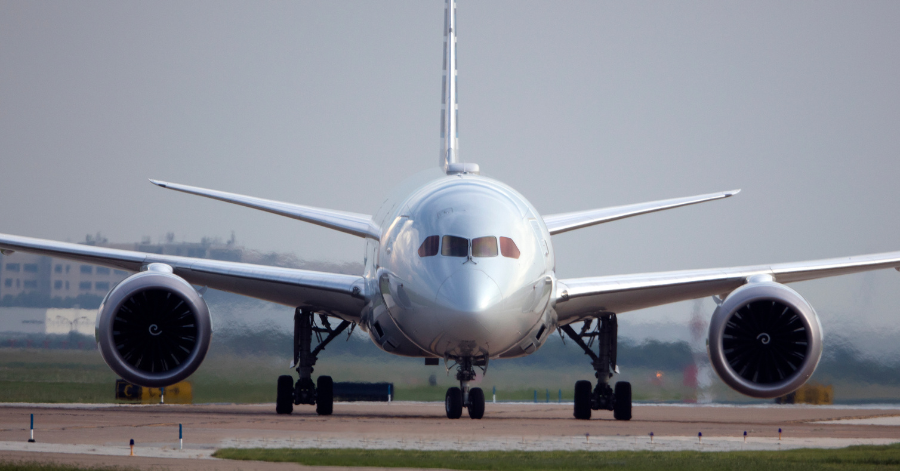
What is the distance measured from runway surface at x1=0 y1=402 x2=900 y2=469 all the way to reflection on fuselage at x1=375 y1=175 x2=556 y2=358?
51.9 inches

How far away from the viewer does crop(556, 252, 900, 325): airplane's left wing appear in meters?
17.2

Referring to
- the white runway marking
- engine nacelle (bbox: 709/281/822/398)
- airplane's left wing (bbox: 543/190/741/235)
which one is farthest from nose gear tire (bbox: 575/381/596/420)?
the white runway marking

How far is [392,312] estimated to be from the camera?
15430mm

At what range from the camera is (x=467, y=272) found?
13789mm

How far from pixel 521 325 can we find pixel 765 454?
144 inches

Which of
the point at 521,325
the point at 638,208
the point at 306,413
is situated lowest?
the point at 306,413

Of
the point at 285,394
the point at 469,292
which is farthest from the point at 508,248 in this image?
the point at 285,394

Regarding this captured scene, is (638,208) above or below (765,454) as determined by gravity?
above

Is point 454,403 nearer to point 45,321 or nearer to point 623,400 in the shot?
point 623,400

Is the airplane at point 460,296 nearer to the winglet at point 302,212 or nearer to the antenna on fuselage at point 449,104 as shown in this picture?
the winglet at point 302,212

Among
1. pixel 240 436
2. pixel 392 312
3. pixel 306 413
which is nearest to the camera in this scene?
pixel 240 436

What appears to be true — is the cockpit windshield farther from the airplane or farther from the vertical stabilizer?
the vertical stabilizer

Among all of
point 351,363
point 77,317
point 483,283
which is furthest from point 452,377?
point 483,283

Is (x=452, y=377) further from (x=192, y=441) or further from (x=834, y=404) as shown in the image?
(x=192, y=441)
